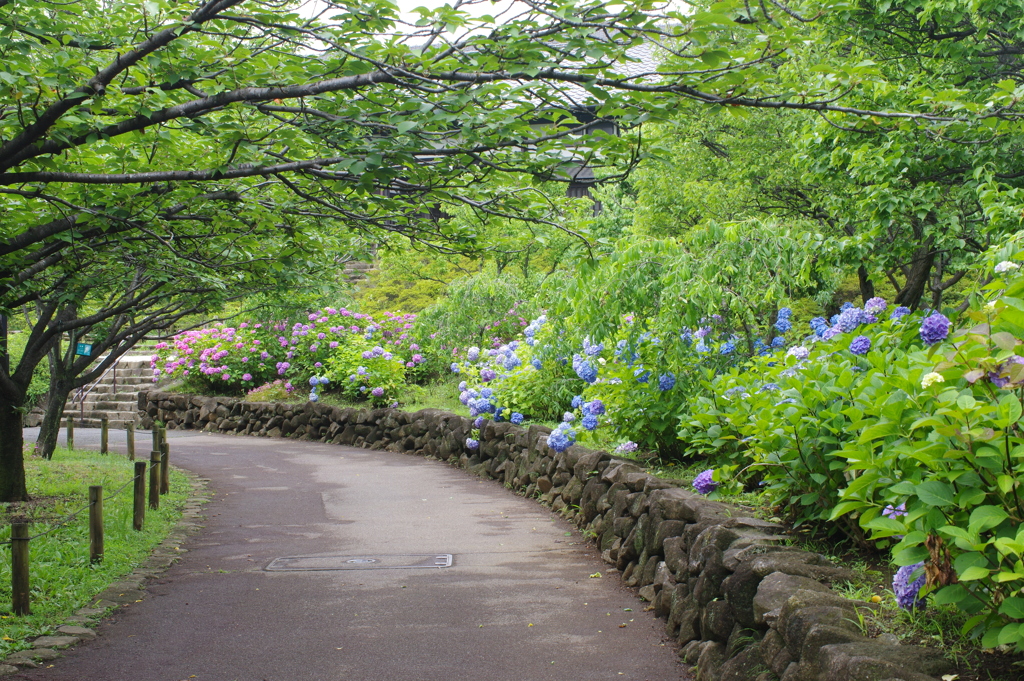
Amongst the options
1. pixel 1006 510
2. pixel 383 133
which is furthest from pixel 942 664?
pixel 383 133

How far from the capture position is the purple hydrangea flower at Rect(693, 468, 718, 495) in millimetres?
5320

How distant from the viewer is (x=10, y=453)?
874 cm

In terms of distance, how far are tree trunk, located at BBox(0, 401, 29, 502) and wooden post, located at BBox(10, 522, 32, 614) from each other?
4.20m

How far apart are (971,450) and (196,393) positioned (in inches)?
796

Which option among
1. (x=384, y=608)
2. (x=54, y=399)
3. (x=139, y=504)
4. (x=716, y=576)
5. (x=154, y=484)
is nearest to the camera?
(x=716, y=576)

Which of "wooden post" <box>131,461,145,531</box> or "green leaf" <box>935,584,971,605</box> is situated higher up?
"green leaf" <box>935,584,971,605</box>

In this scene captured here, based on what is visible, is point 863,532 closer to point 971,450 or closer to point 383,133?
point 971,450

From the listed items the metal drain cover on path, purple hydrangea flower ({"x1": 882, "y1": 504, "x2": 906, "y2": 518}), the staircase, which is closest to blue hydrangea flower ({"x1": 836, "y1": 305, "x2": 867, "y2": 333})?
purple hydrangea flower ({"x1": 882, "y1": 504, "x2": 906, "y2": 518})

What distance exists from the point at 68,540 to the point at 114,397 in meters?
17.0

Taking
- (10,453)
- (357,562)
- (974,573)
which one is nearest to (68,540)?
(10,453)

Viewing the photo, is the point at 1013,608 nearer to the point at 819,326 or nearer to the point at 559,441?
the point at 819,326

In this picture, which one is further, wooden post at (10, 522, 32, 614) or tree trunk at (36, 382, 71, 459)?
tree trunk at (36, 382, 71, 459)

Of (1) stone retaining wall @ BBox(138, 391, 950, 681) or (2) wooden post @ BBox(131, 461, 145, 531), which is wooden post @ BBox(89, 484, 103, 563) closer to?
(2) wooden post @ BBox(131, 461, 145, 531)

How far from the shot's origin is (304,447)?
50.5ft
